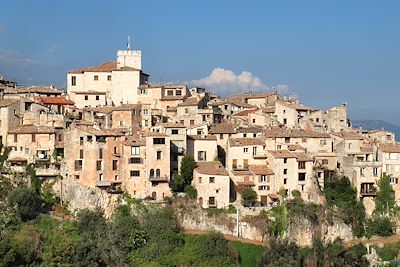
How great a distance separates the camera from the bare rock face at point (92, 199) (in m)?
58.7

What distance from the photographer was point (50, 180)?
5972 cm

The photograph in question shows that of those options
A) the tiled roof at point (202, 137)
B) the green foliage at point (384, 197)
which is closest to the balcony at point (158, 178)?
the tiled roof at point (202, 137)

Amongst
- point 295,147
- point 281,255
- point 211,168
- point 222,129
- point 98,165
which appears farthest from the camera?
point 222,129

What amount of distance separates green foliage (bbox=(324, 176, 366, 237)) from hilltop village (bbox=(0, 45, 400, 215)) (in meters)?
0.96

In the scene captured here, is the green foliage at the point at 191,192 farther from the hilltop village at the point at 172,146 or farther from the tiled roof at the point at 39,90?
the tiled roof at the point at 39,90

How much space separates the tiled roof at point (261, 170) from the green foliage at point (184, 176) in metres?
5.06

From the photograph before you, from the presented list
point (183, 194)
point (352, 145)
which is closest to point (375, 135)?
point (352, 145)

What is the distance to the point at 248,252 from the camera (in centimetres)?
5638

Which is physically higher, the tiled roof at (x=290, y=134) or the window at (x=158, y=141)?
the tiled roof at (x=290, y=134)

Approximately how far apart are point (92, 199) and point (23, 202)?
17.7 ft

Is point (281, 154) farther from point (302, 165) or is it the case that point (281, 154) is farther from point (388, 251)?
point (388, 251)

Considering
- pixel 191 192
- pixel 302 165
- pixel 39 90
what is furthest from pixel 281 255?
pixel 39 90

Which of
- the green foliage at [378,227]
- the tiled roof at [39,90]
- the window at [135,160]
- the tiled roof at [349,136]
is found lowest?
the green foliage at [378,227]

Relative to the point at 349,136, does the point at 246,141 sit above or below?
below
